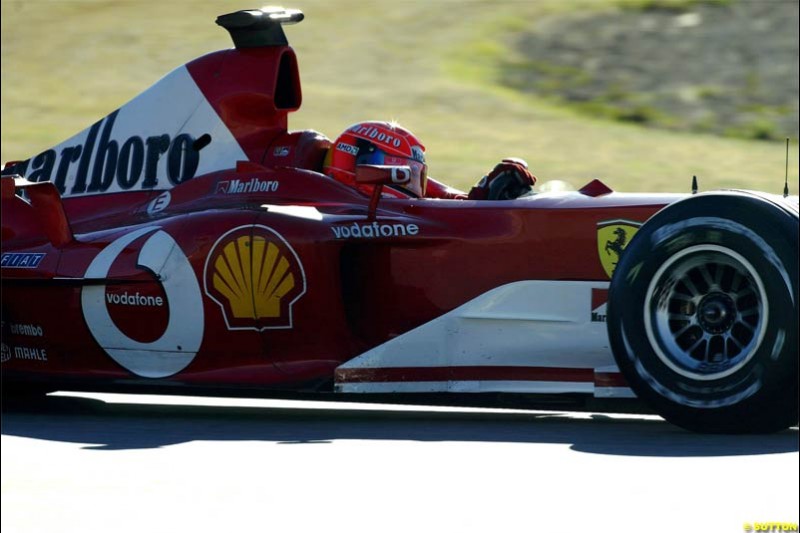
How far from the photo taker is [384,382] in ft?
18.4

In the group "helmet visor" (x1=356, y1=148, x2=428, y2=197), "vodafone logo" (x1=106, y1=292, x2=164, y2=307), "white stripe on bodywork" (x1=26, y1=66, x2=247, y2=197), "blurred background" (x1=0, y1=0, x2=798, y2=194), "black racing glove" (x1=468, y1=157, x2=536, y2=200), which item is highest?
"blurred background" (x1=0, y1=0, x2=798, y2=194)

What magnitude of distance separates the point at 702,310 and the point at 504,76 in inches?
679

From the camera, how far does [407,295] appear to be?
5.79 m

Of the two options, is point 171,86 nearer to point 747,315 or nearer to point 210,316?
point 210,316

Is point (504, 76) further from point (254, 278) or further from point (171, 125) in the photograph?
point (254, 278)

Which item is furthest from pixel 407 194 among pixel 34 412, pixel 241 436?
pixel 34 412

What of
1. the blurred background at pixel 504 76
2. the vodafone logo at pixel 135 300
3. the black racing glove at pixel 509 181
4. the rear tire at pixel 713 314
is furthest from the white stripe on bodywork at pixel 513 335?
the blurred background at pixel 504 76

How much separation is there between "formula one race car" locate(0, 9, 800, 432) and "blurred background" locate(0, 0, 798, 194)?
34.1ft

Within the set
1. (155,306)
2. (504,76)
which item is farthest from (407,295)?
(504,76)

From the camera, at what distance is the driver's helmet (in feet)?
21.2

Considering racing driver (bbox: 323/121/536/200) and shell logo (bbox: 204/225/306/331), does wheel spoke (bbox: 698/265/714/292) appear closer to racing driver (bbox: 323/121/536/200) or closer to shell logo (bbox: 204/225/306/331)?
racing driver (bbox: 323/121/536/200)

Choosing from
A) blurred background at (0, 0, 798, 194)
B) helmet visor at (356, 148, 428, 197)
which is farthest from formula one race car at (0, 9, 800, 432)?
blurred background at (0, 0, 798, 194)

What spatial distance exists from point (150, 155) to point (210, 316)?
1.49 m

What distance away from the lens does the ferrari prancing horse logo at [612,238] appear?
550 cm
